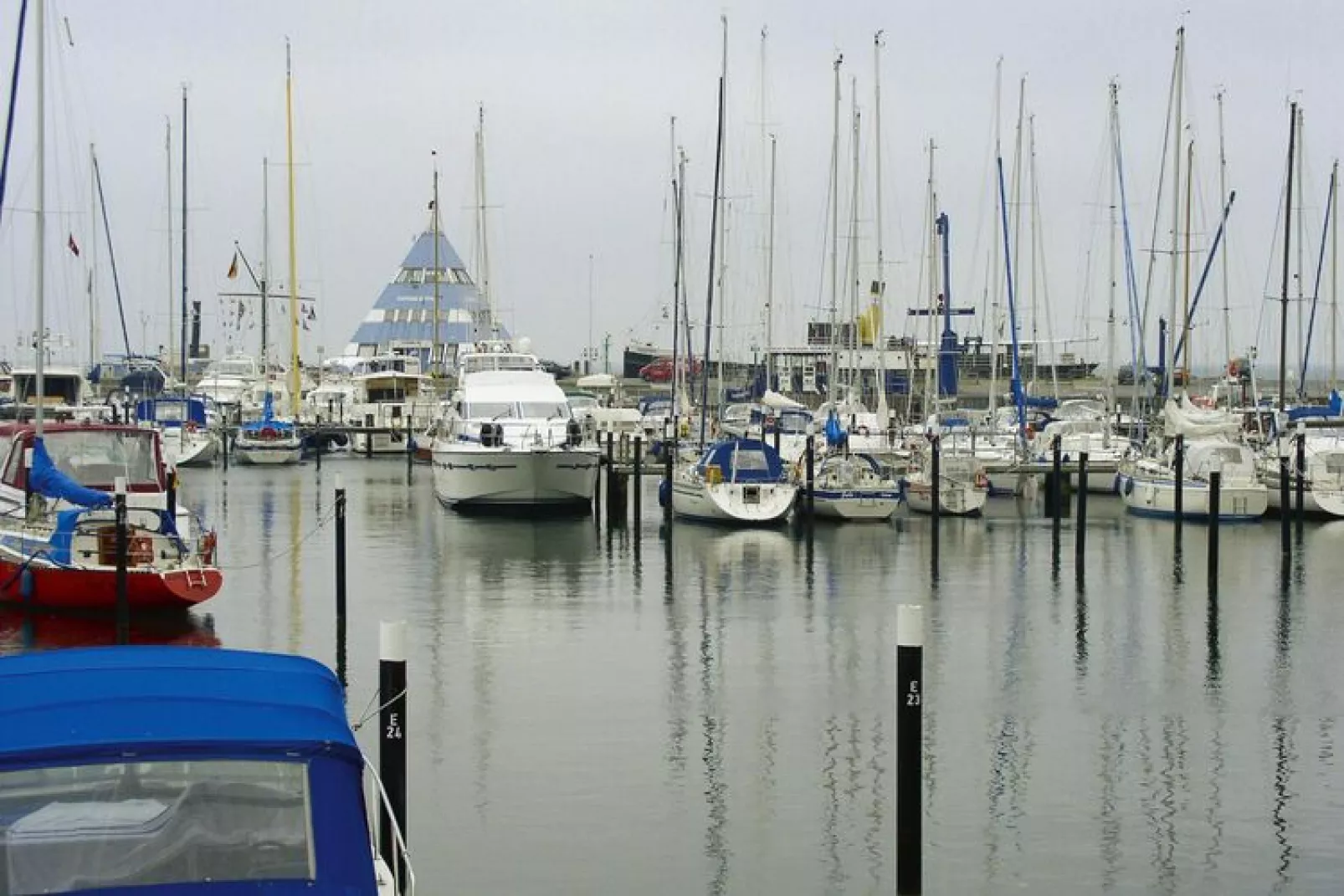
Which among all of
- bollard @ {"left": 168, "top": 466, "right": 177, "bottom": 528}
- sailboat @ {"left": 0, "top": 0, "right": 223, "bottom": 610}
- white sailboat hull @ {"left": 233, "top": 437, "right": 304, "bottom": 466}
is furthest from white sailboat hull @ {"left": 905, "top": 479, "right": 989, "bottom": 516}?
white sailboat hull @ {"left": 233, "top": 437, "right": 304, "bottom": 466}

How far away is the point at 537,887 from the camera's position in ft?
47.6

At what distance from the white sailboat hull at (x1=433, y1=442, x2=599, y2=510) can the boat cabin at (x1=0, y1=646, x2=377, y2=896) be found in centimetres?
3851

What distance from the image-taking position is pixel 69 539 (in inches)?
1045

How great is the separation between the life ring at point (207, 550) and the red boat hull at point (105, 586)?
0.44m

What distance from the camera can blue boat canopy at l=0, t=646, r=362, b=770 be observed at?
8.48m

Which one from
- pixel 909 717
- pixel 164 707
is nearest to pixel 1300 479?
pixel 909 717

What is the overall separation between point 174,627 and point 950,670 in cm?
1116

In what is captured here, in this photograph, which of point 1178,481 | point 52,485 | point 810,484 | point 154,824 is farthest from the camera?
point 1178,481

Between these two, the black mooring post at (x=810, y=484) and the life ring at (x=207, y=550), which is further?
the black mooring post at (x=810, y=484)

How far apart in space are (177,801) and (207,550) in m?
19.7

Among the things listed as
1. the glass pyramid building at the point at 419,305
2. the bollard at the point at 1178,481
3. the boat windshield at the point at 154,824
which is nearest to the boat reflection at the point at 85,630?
the boat windshield at the point at 154,824

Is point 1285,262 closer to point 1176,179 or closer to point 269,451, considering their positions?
point 1176,179

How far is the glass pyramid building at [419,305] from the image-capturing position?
124 m

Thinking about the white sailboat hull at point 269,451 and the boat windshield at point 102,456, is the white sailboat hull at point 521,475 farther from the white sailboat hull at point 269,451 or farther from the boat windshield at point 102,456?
the white sailboat hull at point 269,451
